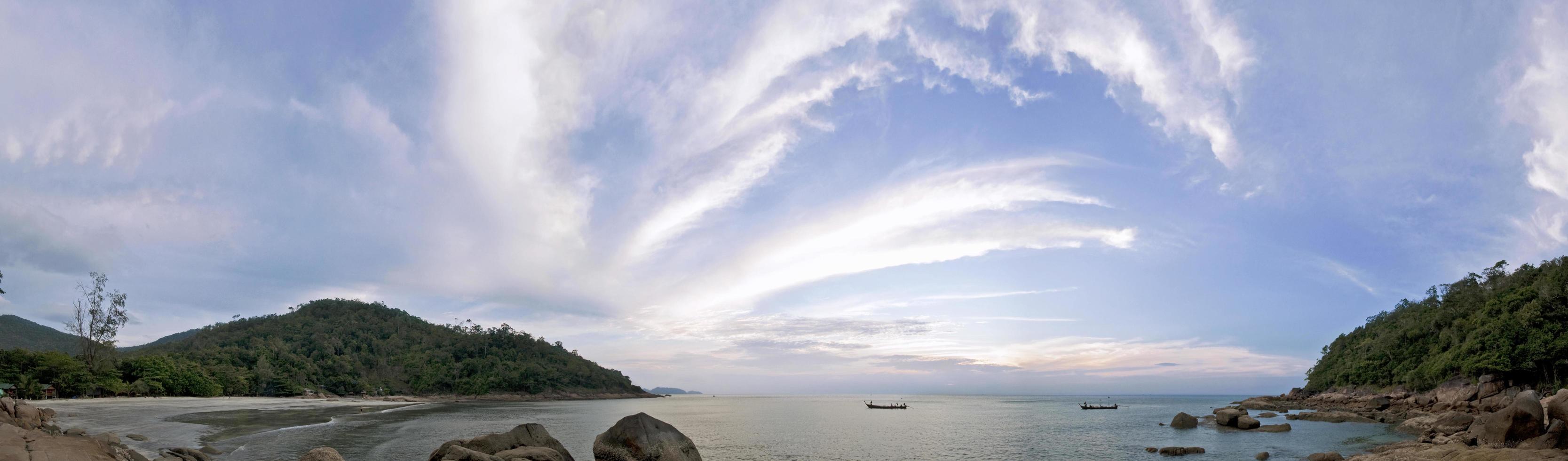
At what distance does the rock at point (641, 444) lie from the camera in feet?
70.4

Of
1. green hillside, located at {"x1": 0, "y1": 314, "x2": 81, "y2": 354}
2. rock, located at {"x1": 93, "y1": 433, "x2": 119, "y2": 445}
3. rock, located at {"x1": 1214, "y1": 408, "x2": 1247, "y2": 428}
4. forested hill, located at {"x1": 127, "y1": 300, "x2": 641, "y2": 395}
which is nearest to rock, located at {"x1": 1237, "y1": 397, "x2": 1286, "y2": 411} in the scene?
rock, located at {"x1": 1214, "y1": 408, "x2": 1247, "y2": 428}

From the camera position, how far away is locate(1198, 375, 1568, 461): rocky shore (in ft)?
69.4

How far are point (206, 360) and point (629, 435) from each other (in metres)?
110

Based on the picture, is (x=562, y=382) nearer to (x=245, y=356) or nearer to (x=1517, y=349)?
(x=245, y=356)

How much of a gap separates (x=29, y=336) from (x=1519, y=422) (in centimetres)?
21564

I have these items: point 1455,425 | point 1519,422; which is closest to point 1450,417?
point 1455,425

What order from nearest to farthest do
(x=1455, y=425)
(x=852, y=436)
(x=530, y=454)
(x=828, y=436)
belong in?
(x=530, y=454)
(x=1455, y=425)
(x=852, y=436)
(x=828, y=436)

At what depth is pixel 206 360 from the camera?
94812 millimetres

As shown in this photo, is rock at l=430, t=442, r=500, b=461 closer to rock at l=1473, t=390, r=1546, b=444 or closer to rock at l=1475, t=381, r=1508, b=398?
rock at l=1473, t=390, r=1546, b=444

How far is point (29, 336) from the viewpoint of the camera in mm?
133375

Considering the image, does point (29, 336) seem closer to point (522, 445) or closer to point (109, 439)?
point (109, 439)

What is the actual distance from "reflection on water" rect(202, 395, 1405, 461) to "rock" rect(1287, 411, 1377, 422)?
1.99 metres

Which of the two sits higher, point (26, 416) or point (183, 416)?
point (26, 416)

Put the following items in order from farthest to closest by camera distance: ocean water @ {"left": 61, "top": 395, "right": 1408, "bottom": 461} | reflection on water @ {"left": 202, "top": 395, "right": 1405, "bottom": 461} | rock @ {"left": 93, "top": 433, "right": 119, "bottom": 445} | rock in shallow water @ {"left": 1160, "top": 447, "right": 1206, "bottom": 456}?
reflection on water @ {"left": 202, "top": 395, "right": 1405, "bottom": 461}, ocean water @ {"left": 61, "top": 395, "right": 1408, "bottom": 461}, rock in shallow water @ {"left": 1160, "top": 447, "right": 1206, "bottom": 456}, rock @ {"left": 93, "top": 433, "right": 119, "bottom": 445}
